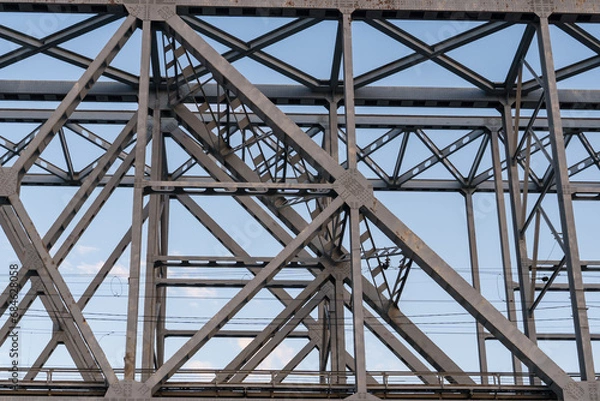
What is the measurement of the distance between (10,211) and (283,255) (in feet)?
49.5

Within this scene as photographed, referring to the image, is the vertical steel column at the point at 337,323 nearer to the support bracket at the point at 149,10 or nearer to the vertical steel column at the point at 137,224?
the support bracket at the point at 149,10


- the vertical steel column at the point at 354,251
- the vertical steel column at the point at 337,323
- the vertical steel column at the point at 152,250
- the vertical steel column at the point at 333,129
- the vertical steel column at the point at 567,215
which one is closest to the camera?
the vertical steel column at the point at 354,251

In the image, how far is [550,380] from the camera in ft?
72.1

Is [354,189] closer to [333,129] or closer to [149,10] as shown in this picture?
[149,10]

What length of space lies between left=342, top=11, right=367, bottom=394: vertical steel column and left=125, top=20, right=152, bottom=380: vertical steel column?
525 cm

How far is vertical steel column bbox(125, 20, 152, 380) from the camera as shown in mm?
21656

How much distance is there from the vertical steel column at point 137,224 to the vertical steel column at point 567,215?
35.4ft

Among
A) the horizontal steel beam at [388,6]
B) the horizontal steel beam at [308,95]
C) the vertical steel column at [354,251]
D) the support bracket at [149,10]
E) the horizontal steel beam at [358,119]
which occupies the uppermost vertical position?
the horizontal steel beam at [358,119]

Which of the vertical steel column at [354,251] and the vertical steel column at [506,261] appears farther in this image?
the vertical steel column at [506,261]

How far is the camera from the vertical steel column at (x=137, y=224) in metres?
21.7

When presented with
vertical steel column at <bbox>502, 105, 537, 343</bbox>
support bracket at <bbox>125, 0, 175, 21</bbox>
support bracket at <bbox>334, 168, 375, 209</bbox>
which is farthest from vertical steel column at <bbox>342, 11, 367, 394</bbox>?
vertical steel column at <bbox>502, 105, 537, 343</bbox>

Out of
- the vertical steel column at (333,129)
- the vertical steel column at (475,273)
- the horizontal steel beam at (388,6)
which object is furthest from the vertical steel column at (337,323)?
the vertical steel column at (475,273)

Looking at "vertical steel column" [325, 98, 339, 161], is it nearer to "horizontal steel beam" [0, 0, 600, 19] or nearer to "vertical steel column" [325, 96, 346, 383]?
"vertical steel column" [325, 96, 346, 383]

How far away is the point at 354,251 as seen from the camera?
2253cm
